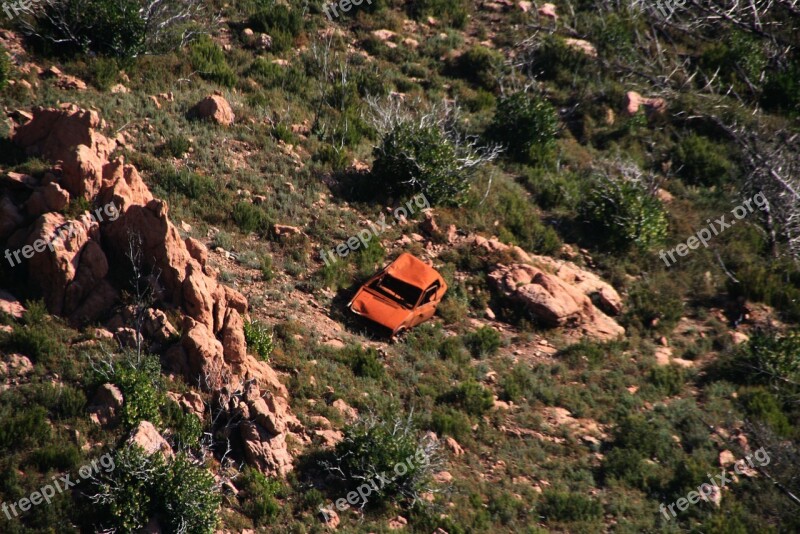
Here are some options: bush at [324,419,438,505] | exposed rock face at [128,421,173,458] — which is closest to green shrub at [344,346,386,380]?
bush at [324,419,438,505]

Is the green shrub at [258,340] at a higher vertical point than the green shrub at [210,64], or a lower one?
lower

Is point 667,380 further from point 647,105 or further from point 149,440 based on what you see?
point 647,105

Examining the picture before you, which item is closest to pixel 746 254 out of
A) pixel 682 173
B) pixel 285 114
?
pixel 682 173

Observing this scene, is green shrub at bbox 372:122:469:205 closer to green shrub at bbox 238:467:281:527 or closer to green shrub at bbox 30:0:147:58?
green shrub at bbox 30:0:147:58

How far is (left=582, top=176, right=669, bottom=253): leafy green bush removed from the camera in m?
19.7

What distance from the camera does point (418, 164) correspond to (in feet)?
60.4

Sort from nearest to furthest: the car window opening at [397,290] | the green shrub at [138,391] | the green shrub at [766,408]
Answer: the green shrub at [138,391], the green shrub at [766,408], the car window opening at [397,290]

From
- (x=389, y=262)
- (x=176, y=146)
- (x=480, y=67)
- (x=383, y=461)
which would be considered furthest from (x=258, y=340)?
(x=480, y=67)

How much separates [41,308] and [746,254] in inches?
649

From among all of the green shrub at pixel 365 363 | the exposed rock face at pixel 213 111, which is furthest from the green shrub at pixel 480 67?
the green shrub at pixel 365 363

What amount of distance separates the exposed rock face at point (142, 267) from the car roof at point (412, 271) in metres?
3.70

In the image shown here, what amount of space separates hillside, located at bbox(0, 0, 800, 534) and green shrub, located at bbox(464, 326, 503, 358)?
0.24ft

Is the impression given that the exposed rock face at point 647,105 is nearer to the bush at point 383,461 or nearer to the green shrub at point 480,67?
the green shrub at point 480,67

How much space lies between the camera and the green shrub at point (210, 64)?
20.2 meters
